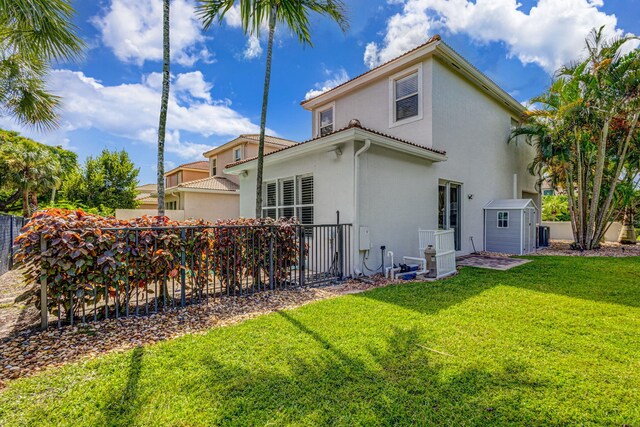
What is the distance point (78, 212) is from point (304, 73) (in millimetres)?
10597

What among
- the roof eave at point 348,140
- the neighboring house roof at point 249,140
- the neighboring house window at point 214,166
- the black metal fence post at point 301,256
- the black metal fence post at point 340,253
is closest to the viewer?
the black metal fence post at point 301,256

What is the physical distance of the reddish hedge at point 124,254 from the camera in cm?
376

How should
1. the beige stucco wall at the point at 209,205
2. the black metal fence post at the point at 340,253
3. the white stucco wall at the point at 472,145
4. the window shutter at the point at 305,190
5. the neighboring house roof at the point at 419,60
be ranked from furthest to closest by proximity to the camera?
the beige stucco wall at the point at 209,205, the white stucco wall at the point at 472,145, the neighboring house roof at the point at 419,60, the window shutter at the point at 305,190, the black metal fence post at the point at 340,253

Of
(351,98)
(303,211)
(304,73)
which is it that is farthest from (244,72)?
(303,211)

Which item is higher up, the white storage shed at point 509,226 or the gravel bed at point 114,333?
the white storage shed at point 509,226

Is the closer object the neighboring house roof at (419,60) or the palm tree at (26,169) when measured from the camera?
Result: the neighboring house roof at (419,60)

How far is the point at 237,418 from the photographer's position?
2252 mm

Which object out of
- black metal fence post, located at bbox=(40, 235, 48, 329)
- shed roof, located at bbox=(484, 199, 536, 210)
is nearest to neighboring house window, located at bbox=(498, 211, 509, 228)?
shed roof, located at bbox=(484, 199, 536, 210)

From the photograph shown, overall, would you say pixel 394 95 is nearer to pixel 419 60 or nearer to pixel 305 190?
pixel 419 60

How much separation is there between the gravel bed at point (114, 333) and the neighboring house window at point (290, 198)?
11.2 ft

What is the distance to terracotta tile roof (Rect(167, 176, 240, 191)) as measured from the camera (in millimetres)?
17023

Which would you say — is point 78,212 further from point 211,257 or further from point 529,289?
point 529,289

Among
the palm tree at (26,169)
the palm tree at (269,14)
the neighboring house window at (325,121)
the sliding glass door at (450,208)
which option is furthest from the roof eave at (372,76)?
the palm tree at (26,169)

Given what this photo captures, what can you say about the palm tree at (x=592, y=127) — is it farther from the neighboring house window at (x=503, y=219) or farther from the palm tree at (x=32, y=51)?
the palm tree at (x=32, y=51)
